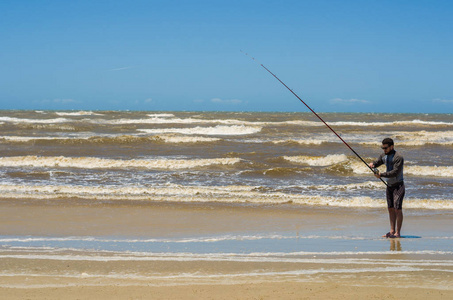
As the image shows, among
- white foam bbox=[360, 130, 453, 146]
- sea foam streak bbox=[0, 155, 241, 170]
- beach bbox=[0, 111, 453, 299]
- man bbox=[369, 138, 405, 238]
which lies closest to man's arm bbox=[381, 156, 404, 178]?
man bbox=[369, 138, 405, 238]

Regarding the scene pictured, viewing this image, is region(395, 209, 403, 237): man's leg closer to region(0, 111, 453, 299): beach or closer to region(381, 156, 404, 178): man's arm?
region(0, 111, 453, 299): beach

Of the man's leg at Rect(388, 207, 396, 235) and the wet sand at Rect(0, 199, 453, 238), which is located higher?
the man's leg at Rect(388, 207, 396, 235)

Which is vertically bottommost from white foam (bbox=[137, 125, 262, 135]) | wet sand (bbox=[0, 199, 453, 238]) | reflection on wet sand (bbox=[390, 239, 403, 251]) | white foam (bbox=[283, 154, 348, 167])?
wet sand (bbox=[0, 199, 453, 238])

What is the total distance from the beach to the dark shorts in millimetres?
451

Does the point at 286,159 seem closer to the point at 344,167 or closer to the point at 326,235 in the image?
the point at 344,167

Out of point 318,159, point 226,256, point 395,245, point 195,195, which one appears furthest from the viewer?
point 318,159

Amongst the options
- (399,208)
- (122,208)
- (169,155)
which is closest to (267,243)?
(399,208)

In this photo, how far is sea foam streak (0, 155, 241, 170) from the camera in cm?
1518

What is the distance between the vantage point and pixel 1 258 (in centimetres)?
509

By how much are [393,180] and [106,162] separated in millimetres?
10995

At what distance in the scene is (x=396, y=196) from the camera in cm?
656

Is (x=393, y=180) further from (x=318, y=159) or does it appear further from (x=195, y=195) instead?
(x=318, y=159)

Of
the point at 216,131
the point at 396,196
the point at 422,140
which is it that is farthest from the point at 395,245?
the point at 216,131

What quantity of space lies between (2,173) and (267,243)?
971cm
